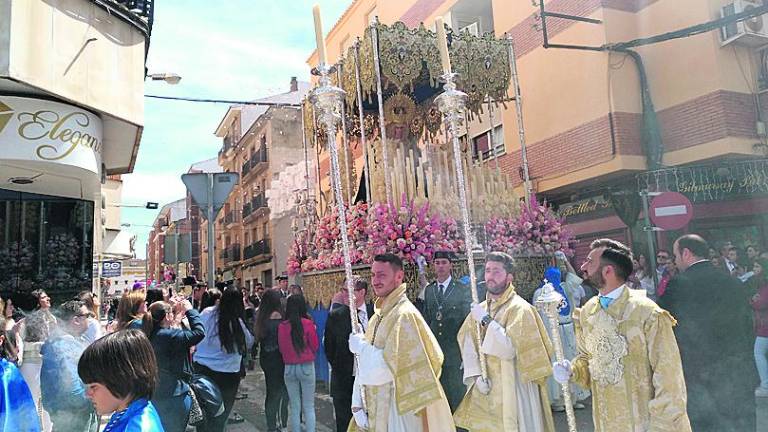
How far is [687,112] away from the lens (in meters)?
10.5

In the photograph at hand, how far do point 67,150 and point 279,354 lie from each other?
154 inches

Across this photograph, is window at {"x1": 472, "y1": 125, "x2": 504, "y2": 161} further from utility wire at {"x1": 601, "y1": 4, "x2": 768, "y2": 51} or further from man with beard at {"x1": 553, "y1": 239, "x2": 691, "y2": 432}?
man with beard at {"x1": 553, "y1": 239, "x2": 691, "y2": 432}

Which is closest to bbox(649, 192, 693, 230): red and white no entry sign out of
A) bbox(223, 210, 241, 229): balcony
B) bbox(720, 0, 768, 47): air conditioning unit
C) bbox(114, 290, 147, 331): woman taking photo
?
bbox(720, 0, 768, 47): air conditioning unit

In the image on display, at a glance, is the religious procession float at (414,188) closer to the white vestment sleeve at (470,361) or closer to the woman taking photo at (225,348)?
the woman taking photo at (225,348)

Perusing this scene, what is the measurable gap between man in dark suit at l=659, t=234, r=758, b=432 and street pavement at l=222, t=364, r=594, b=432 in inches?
76.1

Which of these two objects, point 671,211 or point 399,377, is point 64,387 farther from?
point 671,211

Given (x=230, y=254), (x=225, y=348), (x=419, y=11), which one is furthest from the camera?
(x=230, y=254)

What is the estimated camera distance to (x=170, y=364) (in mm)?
4309

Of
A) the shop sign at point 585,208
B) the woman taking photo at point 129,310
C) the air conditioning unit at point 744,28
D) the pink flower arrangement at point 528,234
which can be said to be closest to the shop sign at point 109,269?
the shop sign at point 585,208

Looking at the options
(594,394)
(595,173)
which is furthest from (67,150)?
(595,173)

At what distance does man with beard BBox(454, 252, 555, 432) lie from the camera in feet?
11.8

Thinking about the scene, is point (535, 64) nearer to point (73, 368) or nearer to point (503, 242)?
point (503, 242)

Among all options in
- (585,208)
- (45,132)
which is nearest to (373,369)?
(45,132)

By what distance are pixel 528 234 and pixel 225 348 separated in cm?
437
